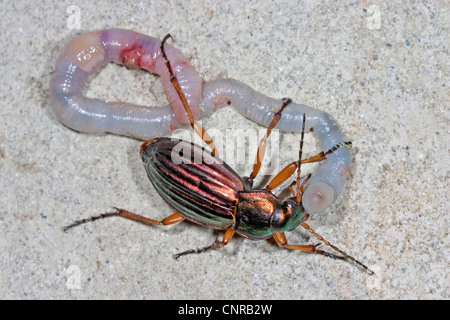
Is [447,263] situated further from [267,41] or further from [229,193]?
[267,41]

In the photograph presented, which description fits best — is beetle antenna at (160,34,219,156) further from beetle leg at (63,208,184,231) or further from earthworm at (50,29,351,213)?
beetle leg at (63,208,184,231)

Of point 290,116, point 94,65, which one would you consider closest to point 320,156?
point 290,116

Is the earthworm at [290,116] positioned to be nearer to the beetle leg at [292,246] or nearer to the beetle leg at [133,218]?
the beetle leg at [292,246]

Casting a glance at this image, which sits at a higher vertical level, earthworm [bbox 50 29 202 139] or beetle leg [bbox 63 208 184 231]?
earthworm [bbox 50 29 202 139]

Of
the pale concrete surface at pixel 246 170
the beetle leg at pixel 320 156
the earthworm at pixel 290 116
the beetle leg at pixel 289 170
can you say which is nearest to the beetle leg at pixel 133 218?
the pale concrete surface at pixel 246 170

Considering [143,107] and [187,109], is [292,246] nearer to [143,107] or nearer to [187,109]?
[187,109]

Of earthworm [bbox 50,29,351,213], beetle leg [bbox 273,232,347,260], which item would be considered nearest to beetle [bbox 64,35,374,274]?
beetle leg [bbox 273,232,347,260]

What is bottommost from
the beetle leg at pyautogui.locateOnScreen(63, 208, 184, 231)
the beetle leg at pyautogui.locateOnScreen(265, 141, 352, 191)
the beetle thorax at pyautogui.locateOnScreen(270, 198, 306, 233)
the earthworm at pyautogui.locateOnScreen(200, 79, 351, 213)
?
the beetle leg at pyautogui.locateOnScreen(63, 208, 184, 231)
